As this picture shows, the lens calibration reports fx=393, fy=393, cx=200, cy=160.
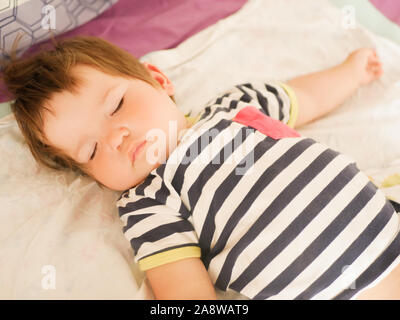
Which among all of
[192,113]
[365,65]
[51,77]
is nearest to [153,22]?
[192,113]

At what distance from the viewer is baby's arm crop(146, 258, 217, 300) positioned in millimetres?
749

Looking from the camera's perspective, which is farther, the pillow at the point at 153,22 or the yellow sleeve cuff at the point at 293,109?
the pillow at the point at 153,22

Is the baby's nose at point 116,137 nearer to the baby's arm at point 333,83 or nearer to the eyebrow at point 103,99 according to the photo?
the eyebrow at point 103,99

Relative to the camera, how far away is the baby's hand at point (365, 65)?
1128 mm

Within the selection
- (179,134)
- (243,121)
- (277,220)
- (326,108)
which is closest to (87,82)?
(179,134)

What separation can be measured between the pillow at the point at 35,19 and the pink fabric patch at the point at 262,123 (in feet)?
1.81

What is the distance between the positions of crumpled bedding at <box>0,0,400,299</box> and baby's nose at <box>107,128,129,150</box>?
0.17 m

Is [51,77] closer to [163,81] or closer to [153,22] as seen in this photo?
[163,81]

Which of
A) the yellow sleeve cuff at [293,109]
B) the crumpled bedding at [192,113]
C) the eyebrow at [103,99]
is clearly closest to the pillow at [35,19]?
the crumpled bedding at [192,113]

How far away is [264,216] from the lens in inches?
30.2

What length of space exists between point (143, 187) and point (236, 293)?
30cm

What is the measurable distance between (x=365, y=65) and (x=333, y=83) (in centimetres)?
12

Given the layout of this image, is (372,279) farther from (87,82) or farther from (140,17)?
(140,17)

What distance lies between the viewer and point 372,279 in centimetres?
75
